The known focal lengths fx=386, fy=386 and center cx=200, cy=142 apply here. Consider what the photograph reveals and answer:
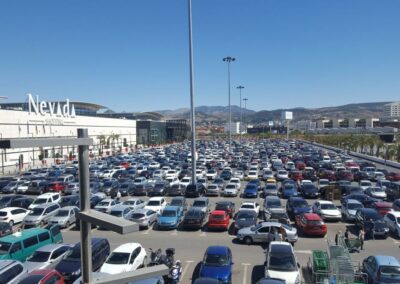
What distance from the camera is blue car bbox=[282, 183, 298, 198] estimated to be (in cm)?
3162

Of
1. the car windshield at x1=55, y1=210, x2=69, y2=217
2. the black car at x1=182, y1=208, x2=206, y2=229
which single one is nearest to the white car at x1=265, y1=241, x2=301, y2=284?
the black car at x1=182, y1=208, x2=206, y2=229

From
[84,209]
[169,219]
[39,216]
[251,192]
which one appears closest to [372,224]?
[169,219]

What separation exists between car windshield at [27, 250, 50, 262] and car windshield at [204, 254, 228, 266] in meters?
6.27

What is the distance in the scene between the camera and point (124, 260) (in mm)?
14734

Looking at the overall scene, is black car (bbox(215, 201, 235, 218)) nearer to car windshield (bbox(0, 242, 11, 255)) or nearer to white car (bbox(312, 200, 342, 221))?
white car (bbox(312, 200, 342, 221))

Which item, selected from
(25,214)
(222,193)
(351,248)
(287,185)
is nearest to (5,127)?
(25,214)

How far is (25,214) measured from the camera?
2472 cm

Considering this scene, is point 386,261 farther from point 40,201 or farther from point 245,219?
point 40,201

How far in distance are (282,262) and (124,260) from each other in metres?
5.94

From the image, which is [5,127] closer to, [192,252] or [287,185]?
[287,185]

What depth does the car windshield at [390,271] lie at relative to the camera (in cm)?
1314

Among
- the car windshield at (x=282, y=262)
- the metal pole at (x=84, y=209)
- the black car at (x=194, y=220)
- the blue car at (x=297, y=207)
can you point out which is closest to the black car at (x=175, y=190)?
the blue car at (x=297, y=207)

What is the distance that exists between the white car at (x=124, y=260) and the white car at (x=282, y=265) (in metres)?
5.06

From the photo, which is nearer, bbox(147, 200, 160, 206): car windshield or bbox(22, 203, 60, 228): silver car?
bbox(22, 203, 60, 228): silver car
